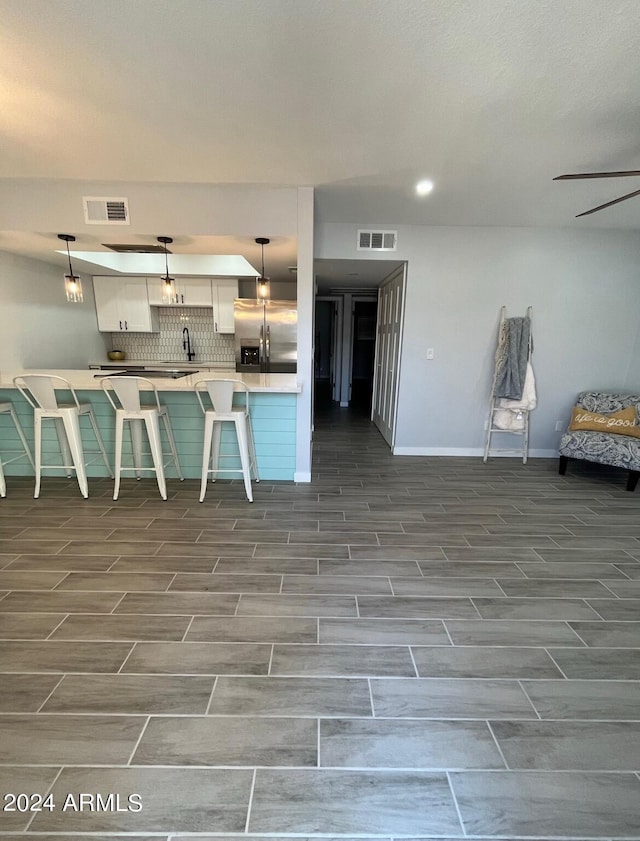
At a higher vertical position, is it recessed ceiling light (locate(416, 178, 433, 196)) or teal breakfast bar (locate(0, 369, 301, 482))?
recessed ceiling light (locate(416, 178, 433, 196))

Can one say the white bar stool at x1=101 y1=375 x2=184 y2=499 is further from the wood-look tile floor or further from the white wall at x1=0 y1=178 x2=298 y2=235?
the white wall at x1=0 y1=178 x2=298 y2=235

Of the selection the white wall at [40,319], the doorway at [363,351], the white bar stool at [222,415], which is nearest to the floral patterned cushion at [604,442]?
the white bar stool at [222,415]

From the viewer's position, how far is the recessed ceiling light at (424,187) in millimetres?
2811

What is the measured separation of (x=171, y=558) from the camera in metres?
2.27

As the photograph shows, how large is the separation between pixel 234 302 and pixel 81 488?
3.27 m

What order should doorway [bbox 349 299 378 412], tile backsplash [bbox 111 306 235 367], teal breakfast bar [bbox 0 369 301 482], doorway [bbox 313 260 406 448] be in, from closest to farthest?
teal breakfast bar [bbox 0 369 301 482]
doorway [bbox 313 260 406 448]
tile backsplash [bbox 111 306 235 367]
doorway [bbox 349 299 378 412]

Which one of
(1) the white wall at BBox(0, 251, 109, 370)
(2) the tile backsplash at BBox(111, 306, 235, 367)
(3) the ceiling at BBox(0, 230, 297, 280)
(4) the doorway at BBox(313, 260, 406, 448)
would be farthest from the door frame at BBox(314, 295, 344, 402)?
(1) the white wall at BBox(0, 251, 109, 370)

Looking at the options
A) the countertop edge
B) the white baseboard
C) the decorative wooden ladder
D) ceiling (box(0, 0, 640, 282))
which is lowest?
the white baseboard

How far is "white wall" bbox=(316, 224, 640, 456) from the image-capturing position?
391 centimetres

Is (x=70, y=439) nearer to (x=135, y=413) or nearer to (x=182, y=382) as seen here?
(x=135, y=413)

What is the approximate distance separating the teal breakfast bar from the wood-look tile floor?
693 mm

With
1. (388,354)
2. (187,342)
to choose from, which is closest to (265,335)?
(187,342)

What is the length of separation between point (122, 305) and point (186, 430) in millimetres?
3208

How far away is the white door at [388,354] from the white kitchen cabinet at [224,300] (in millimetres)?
2176
